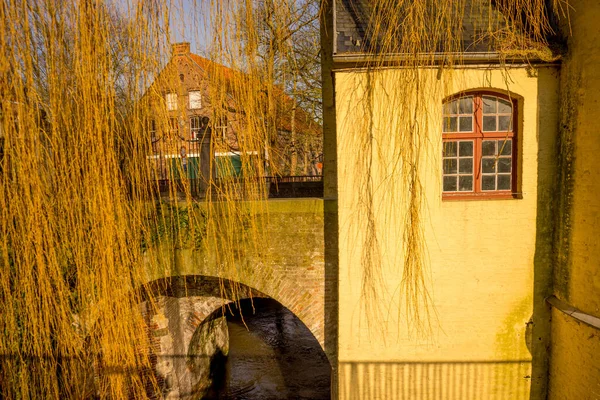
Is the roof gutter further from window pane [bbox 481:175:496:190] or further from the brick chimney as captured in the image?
the brick chimney

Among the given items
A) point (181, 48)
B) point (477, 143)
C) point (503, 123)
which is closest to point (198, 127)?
point (181, 48)

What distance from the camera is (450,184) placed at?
A: 4141 millimetres

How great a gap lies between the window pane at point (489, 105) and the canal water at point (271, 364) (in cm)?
562

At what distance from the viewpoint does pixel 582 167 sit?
3.58 m

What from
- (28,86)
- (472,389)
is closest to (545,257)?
(472,389)

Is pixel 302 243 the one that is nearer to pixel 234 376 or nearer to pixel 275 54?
pixel 275 54

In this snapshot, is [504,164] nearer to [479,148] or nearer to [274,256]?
[479,148]

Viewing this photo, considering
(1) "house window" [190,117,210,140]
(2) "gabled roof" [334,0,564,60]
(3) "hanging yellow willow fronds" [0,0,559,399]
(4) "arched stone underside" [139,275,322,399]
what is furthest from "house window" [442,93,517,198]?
(4) "arched stone underside" [139,275,322,399]

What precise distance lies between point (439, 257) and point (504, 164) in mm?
1339

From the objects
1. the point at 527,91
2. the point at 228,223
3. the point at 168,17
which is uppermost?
the point at 168,17

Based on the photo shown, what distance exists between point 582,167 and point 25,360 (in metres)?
5.24

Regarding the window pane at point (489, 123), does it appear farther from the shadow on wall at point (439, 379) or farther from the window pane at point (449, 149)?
the shadow on wall at point (439, 379)

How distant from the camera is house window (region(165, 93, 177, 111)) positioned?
2.65 m

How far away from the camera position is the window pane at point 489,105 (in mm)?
4062
